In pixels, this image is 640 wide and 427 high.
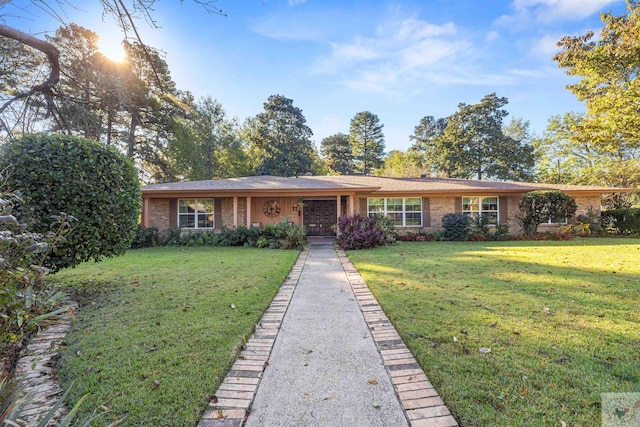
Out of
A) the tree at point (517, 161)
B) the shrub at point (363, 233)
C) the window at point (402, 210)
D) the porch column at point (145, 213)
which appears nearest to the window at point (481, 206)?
the window at point (402, 210)

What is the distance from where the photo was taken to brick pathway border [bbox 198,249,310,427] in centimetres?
186

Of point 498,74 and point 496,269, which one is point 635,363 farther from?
point 498,74

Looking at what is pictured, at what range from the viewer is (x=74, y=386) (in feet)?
7.11

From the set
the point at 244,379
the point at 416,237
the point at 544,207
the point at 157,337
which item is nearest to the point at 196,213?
the point at 416,237

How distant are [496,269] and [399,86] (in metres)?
10.3

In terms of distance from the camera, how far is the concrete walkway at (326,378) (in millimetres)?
1863

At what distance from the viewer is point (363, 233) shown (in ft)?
33.3

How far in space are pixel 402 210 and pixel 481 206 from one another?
12.7 ft

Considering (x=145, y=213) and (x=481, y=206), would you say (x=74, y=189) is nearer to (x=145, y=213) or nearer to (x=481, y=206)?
(x=145, y=213)

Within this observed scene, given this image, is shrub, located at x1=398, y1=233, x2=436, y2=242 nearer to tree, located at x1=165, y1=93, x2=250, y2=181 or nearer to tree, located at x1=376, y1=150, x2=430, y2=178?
tree, located at x1=165, y1=93, x2=250, y2=181

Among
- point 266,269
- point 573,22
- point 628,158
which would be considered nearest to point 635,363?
point 266,269

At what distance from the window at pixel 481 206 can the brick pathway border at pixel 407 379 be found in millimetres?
11900

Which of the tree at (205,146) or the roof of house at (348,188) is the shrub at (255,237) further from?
the tree at (205,146)

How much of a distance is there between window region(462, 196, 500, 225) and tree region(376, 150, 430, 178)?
17.9 m
